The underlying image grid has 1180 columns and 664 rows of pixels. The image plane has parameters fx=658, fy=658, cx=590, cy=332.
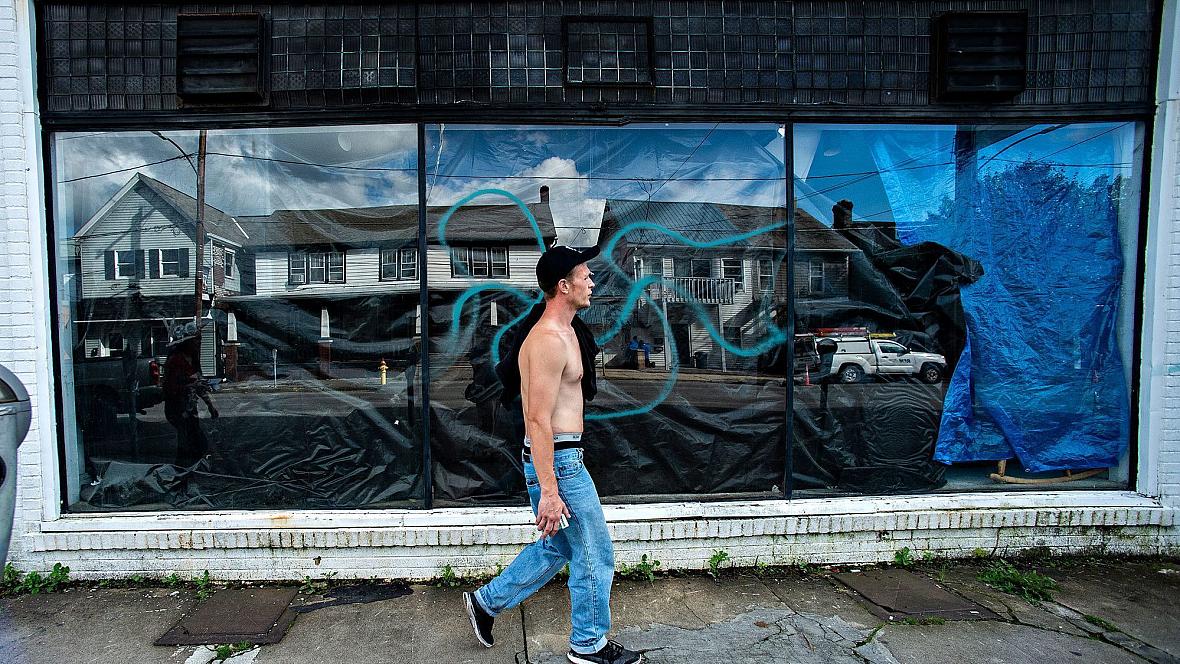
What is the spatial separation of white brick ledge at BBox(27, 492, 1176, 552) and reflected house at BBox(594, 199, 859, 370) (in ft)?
3.28

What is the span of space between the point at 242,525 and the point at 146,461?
83 cm

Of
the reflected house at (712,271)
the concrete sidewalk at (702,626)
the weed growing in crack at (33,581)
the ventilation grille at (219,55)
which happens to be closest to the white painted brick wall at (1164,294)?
the concrete sidewalk at (702,626)

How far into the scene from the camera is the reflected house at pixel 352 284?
13.9 feet

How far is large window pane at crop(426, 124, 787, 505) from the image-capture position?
14.0ft

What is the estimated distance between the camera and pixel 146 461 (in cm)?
426

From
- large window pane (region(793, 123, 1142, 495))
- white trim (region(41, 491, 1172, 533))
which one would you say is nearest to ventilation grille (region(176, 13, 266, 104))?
white trim (region(41, 491, 1172, 533))

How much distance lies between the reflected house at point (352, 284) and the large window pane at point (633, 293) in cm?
2

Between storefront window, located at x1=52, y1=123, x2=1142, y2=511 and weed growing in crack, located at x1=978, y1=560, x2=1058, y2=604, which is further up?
storefront window, located at x1=52, y1=123, x2=1142, y2=511

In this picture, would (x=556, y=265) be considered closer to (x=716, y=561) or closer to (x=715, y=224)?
(x=715, y=224)

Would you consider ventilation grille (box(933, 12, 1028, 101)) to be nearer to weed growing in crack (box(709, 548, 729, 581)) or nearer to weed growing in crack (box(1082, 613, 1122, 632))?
weed growing in crack (box(1082, 613, 1122, 632))

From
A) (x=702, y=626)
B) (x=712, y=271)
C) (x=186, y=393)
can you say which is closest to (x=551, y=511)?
(x=702, y=626)

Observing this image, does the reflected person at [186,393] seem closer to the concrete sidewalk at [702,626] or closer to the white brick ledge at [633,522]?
the white brick ledge at [633,522]

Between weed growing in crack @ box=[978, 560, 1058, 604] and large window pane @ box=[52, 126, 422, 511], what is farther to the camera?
large window pane @ box=[52, 126, 422, 511]

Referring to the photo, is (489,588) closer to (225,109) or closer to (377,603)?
(377,603)
